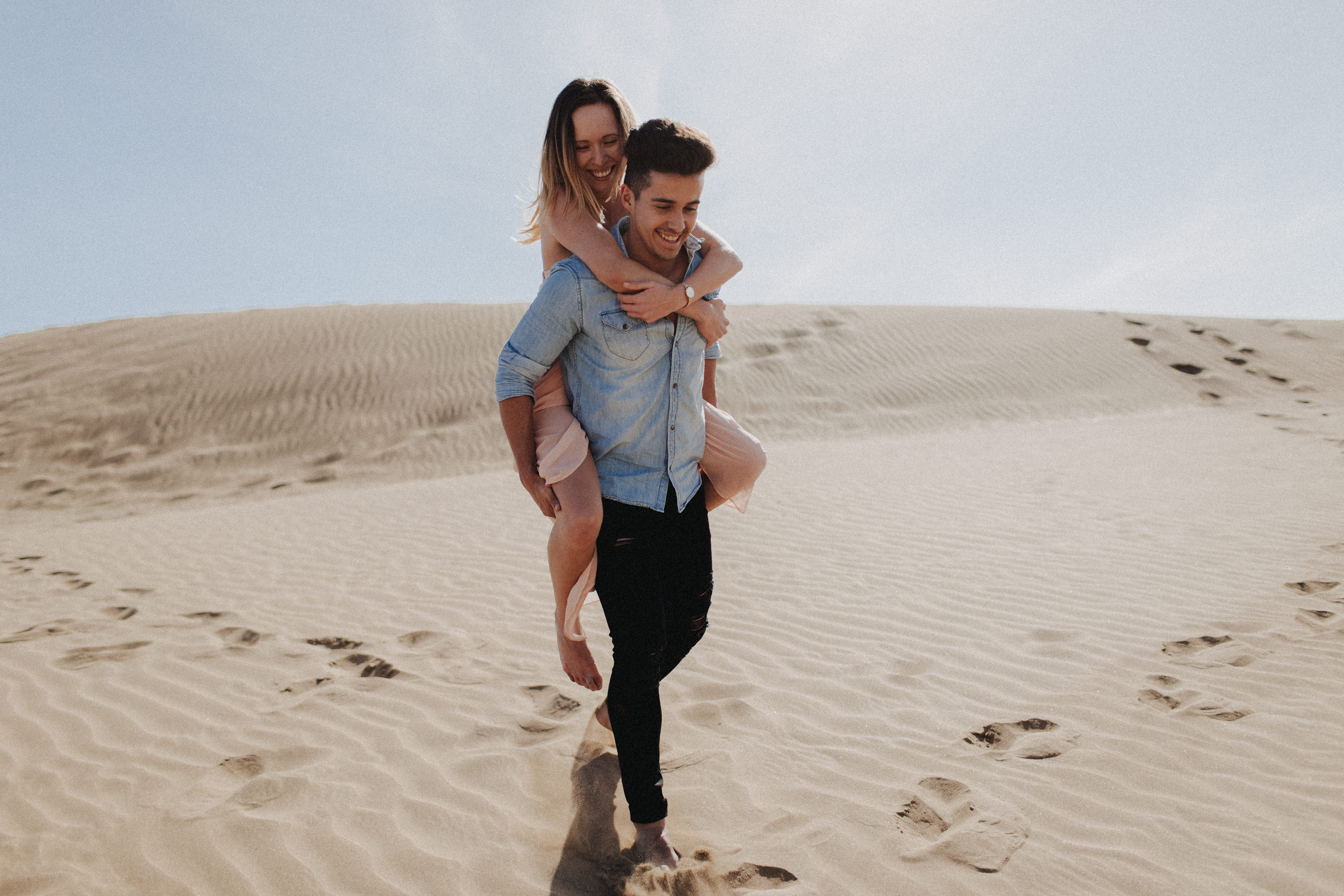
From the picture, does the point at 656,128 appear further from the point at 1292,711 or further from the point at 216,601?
the point at 216,601

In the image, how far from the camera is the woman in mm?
2068

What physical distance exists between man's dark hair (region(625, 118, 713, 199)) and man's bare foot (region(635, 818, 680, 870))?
171 cm

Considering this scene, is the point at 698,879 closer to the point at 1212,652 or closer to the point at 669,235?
the point at 669,235

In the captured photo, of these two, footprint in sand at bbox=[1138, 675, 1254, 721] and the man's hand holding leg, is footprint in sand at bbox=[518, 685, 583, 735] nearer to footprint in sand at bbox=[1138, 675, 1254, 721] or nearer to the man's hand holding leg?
the man's hand holding leg

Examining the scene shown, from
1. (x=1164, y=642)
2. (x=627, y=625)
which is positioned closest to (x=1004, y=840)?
(x=627, y=625)

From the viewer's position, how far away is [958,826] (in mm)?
2322

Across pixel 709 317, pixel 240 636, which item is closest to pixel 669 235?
pixel 709 317

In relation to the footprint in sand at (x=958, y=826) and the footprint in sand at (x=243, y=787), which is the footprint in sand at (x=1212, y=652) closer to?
the footprint in sand at (x=958, y=826)

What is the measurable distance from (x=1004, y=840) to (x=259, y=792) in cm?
230

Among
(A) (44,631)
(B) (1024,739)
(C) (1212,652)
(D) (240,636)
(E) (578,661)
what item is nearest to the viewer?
(E) (578,661)

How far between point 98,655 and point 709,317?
3.78 metres

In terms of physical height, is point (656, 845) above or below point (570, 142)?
below

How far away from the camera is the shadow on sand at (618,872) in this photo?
207 cm

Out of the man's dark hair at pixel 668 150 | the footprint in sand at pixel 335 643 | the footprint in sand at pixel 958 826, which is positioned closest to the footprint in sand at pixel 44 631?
the footprint in sand at pixel 335 643
